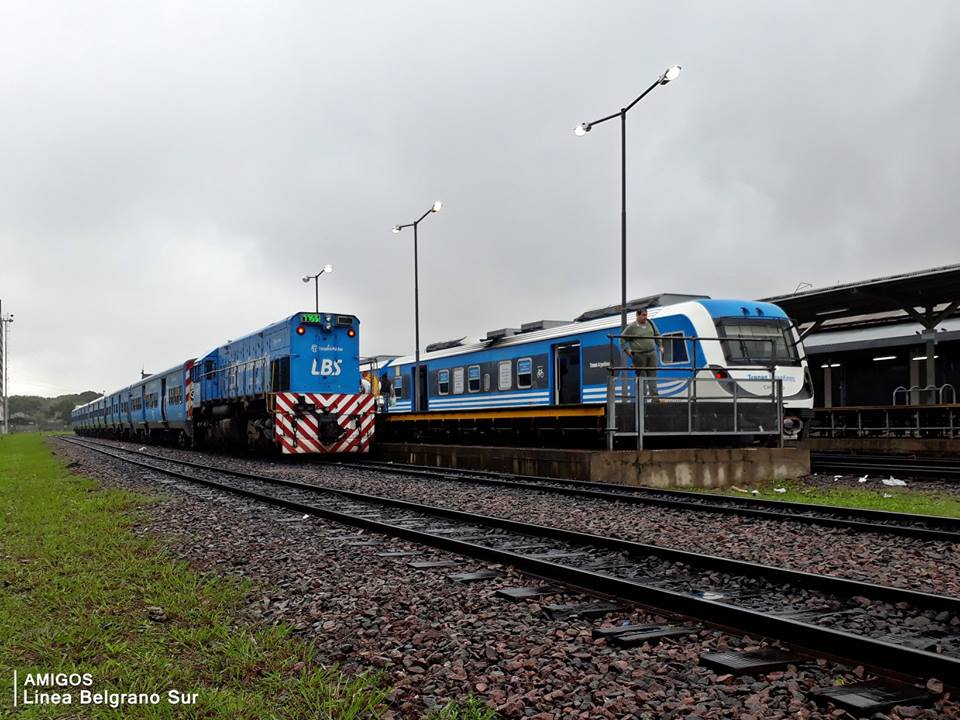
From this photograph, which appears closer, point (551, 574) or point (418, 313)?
point (551, 574)

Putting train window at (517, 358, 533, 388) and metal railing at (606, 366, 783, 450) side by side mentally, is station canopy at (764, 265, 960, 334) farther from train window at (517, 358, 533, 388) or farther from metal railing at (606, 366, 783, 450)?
train window at (517, 358, 533, 388)

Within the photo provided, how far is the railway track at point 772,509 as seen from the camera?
799 centimetres

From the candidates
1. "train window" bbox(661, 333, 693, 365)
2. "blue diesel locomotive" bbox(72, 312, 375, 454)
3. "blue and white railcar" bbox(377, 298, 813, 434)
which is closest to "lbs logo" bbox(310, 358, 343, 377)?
"blue diesel locomotive" bbox(72, 312, 375, 454)

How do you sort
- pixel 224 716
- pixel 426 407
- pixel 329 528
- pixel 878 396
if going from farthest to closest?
pixel 878 396
pixel 426 407
pixel 329 528
pixel 224 716

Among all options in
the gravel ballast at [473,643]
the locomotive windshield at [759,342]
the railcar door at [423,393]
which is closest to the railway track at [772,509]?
the gravel ballast at [473,643]

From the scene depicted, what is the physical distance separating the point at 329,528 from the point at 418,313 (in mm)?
18611

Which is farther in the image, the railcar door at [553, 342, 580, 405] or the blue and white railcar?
the railcar door at [553, 342, 580, 405]

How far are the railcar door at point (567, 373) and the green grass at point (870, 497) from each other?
18.9ft

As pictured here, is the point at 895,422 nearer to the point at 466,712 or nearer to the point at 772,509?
the point at 772,509

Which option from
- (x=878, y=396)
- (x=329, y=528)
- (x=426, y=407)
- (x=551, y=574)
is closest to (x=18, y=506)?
(x=329, y=528)

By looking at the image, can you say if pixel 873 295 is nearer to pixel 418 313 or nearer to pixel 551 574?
pixel 418 313

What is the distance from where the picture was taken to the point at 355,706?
3406 millimetres

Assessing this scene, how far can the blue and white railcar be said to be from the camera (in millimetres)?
15633

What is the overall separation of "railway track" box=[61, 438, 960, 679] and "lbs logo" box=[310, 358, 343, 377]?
12759mm
